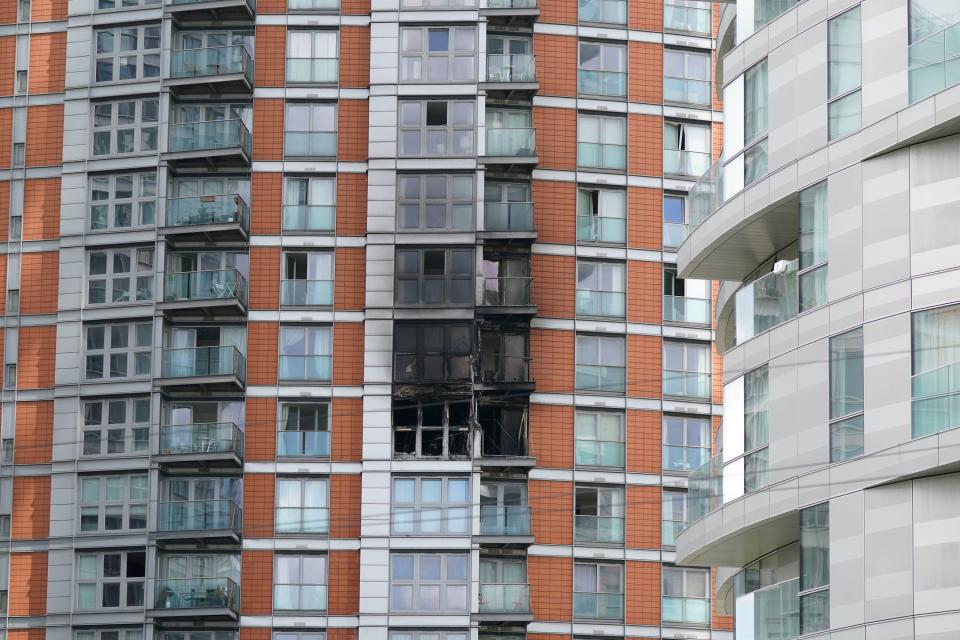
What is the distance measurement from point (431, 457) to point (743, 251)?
26.6 metres

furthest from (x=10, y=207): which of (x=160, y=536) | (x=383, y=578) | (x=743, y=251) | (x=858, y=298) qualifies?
(x=858, y=298)

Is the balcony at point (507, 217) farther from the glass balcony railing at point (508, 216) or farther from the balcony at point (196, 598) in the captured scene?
the balcony at point (196, 598)

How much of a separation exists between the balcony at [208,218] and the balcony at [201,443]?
242 inches

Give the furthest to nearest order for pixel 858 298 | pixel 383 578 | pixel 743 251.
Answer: pixel 383 578, pixel 743 251, pixel 858 298

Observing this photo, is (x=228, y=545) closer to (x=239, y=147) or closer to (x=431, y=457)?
(x=431, y=457)

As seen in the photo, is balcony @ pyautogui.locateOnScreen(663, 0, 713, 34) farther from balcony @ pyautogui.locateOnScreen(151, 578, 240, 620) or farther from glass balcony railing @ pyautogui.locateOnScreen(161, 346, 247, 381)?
balcony @ pyautogui.locateOnScreen(151, 578, 240, 620)

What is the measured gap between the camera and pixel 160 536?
6681cm

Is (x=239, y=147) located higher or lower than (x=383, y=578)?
higher

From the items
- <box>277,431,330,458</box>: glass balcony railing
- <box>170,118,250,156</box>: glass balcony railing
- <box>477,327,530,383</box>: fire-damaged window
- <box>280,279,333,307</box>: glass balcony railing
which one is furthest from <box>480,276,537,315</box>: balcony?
<box>170,118,250,156</box>: glass balcony railing

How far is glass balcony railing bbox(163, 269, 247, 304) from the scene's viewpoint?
225ft

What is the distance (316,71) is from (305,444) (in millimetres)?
12375

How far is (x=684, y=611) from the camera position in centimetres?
6644

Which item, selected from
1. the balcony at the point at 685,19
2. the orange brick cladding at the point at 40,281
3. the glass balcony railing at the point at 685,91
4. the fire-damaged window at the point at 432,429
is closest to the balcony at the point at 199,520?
the fire-damaged window at the point at 432,429

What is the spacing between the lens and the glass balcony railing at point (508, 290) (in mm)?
67812
